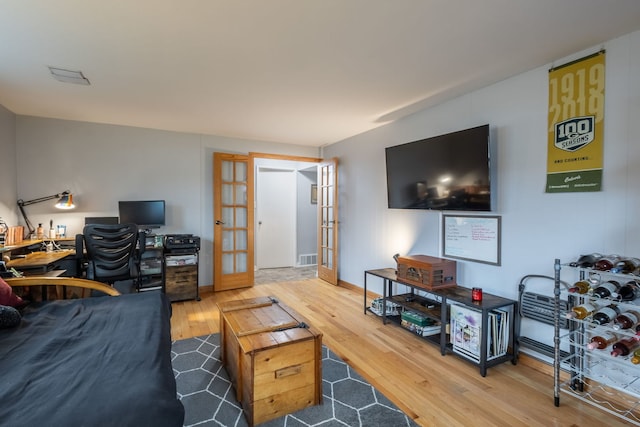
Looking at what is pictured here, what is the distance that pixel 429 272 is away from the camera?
273 cm

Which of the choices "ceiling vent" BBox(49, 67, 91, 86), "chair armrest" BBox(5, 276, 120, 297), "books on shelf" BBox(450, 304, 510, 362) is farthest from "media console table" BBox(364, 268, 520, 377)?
"ceiling vent" BBox(49, 67, 91, 86)

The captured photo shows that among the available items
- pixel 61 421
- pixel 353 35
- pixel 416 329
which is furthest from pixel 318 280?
pixel 61 421

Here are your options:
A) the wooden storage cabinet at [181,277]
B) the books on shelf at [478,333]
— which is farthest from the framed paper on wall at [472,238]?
the wooden storage cabinet at [181,277]

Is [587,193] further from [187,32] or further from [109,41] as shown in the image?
[109,41]

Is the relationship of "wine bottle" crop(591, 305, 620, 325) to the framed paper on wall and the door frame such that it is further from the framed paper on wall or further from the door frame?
the door frame

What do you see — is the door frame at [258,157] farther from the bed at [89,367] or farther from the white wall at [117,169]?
the bed at [89,367]

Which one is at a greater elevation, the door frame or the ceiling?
the ceiling

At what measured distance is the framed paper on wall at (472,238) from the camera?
2631mm

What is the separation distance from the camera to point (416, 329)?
114 inches

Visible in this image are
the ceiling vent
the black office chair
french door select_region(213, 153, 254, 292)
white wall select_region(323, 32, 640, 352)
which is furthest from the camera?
french door select_region(213, 153, 254, 292)

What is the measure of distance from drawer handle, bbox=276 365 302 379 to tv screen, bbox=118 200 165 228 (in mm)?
2958

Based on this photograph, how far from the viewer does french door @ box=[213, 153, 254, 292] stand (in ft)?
14.6

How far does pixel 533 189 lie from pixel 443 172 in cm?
73

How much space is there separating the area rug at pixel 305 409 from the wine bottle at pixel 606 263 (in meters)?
1.38
